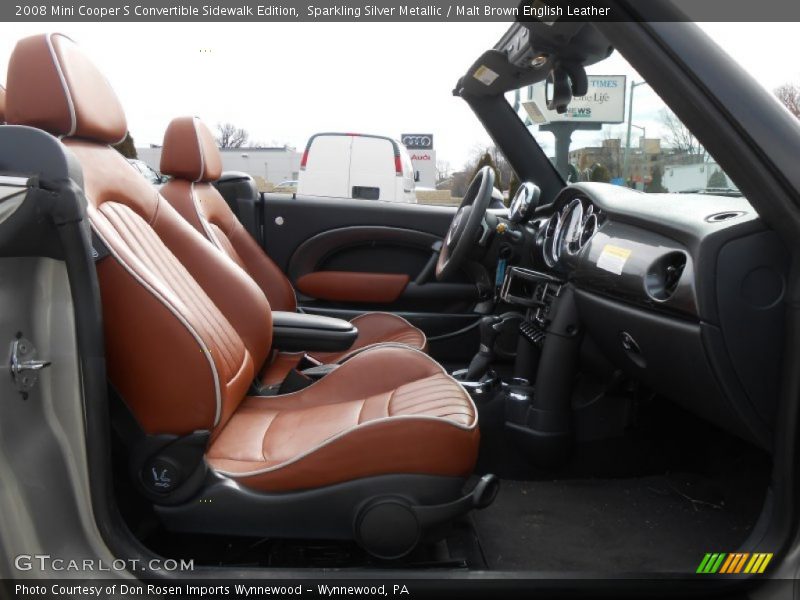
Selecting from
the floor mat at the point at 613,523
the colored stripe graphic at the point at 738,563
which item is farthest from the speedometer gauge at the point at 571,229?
the colored stripe graphic at the point at 738,563

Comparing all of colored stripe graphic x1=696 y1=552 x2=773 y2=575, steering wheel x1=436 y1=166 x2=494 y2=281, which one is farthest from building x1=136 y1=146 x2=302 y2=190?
colored stripe graphic x1=696 y1=552 x2=773 y2=575

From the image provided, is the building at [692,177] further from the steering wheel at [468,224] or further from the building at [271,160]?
the building at [271,160]

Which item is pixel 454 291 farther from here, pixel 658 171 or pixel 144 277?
pixel 144 277

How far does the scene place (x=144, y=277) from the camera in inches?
50.4

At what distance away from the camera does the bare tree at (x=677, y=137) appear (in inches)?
53.5

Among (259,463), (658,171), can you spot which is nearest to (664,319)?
(658,171)

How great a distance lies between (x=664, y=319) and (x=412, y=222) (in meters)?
1.97

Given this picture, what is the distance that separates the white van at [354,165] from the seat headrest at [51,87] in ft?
14.4

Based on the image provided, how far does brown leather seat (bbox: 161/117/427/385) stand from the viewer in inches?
97.9

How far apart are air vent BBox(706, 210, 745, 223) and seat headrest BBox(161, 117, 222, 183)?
1.91 m

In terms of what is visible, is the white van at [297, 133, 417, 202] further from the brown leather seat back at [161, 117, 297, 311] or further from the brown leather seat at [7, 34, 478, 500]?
the brown leather seat at [7, 34, 478, 500]

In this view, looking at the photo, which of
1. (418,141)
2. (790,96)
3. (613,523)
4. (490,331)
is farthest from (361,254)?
(418,141)

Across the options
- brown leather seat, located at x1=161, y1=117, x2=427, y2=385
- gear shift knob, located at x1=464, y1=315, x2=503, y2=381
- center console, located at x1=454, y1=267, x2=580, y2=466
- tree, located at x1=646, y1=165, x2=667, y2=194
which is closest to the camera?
tree, located at x1=646, y1=165, x2=667, y2=194

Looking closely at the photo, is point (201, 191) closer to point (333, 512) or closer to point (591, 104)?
point (591, 104)
